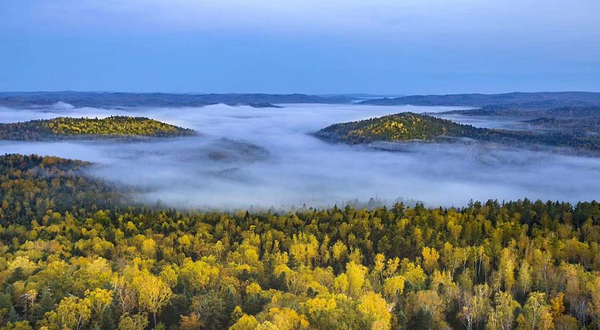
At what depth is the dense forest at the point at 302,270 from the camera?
81.0 metres

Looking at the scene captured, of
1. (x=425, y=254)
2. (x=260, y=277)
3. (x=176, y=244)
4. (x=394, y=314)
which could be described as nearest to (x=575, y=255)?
(x=425, y=254)

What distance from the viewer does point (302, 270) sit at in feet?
370

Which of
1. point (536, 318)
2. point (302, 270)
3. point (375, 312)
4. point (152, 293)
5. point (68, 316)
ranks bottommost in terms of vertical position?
point (302, 270)

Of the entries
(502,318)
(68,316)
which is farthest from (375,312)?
(68,316)

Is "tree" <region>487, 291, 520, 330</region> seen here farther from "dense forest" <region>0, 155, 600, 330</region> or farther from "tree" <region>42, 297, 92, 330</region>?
"tree" <region>42, 297, 92, 330</region>

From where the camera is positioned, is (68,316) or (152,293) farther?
(152,293)

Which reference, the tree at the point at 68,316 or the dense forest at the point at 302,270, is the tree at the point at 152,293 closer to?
the dense forest at the point at 302,270

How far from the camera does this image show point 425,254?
5054 inches

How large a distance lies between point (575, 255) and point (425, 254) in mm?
39133

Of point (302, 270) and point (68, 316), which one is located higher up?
point (68, 316)

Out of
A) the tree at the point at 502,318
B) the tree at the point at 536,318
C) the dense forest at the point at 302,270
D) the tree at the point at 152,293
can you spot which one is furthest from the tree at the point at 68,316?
the tree at the point at 536,318

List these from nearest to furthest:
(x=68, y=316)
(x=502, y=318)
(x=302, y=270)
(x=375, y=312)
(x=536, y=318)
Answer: (x=68, y=316) < (x=375, y=312) < (x=536, y=318) < (x=502, y=318) < (x=302, y=270)

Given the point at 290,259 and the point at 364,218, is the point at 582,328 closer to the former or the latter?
the point at 290,259

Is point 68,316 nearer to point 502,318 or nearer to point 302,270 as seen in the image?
point 302,270
